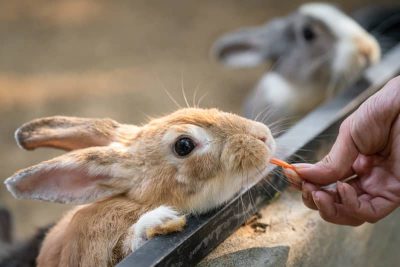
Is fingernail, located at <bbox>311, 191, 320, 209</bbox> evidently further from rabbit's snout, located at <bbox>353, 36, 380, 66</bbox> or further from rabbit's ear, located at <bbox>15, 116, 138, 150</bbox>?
rabbit's snout, located at <bbox>353, 36, 380, 66</bbox>

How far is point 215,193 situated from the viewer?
2.01m

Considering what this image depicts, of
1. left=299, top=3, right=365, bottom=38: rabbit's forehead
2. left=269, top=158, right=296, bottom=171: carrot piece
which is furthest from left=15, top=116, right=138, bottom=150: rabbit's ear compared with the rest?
left=299, top=3, right=365, bottom=38: rabbit's forehead

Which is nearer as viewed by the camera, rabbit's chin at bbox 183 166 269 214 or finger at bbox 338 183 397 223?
finger at bbox 338 183 397 223

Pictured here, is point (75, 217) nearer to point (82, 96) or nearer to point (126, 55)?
point (82, 96)

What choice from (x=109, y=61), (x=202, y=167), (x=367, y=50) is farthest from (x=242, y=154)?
(x=109, y=61)

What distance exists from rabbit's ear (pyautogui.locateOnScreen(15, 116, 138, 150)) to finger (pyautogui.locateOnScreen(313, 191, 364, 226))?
28.4 inches

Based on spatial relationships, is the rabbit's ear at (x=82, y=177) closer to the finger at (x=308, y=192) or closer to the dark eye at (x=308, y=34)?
the finger at (x=308, y=192)

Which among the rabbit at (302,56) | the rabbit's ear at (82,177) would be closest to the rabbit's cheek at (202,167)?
the rabbit's ear at (82,177)

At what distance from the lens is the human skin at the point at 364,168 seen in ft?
6.23

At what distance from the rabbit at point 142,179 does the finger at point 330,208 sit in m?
0.23

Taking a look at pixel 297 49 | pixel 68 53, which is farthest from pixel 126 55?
pixel 297 49

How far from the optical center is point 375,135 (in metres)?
1.93

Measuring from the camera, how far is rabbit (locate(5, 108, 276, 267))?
195cm

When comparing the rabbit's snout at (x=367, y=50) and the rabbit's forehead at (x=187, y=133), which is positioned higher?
the rabbit's forehead at (x=187, y=133)
